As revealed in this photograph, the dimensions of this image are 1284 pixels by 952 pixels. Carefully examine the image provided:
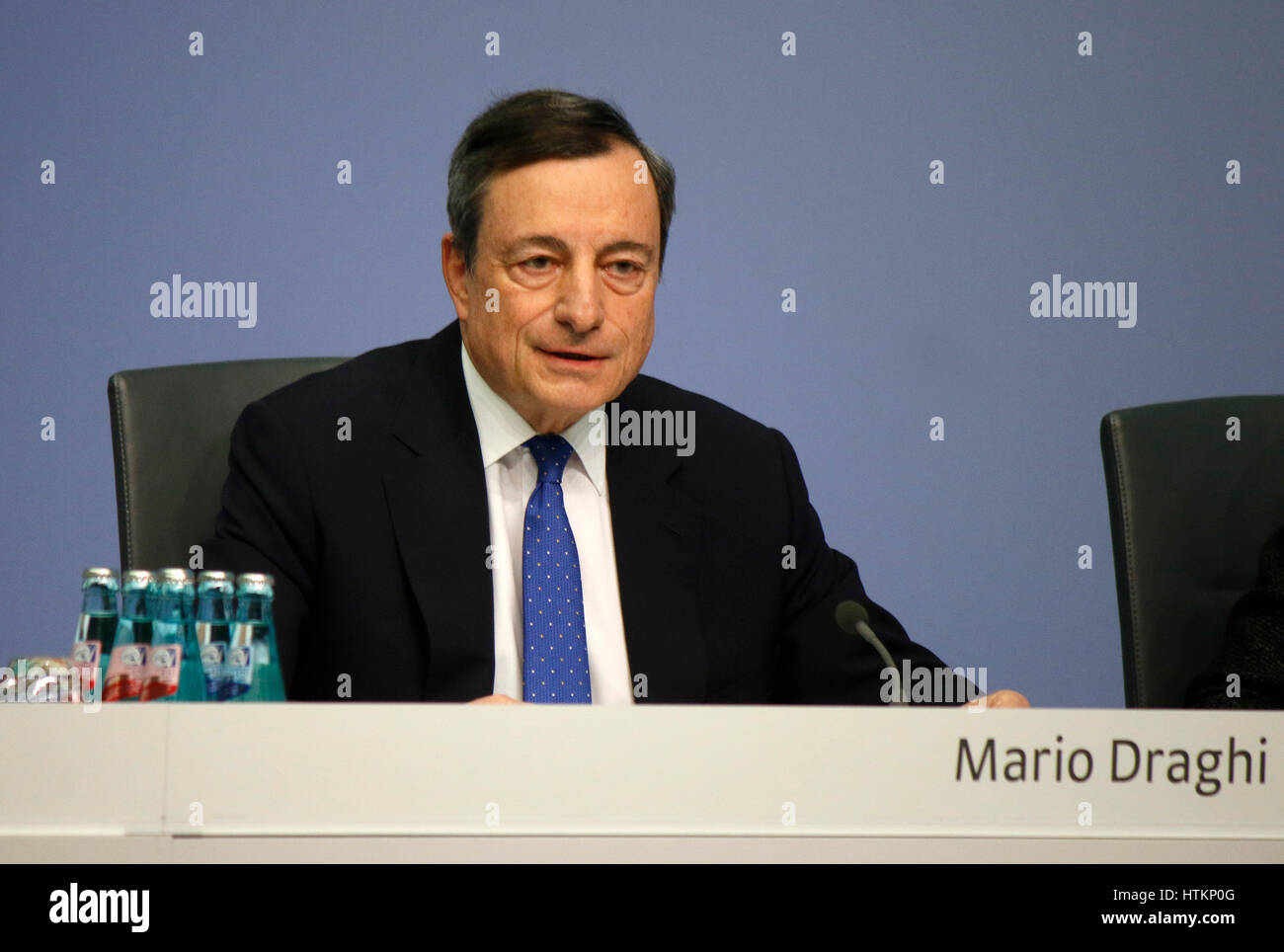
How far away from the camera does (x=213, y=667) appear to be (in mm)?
1198

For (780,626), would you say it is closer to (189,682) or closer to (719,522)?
(719,522)

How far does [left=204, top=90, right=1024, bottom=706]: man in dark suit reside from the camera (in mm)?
1704

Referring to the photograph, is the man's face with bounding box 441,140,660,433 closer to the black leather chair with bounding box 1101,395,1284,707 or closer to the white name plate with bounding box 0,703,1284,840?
the black leather chair with bounding box 1101,395,1284,707

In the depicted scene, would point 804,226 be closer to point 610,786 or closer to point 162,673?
point 162,673

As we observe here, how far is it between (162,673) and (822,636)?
93 cm

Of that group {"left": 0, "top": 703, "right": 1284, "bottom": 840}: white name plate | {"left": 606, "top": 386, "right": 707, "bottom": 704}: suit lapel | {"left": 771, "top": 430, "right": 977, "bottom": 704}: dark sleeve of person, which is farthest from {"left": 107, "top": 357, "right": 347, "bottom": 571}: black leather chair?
{"left": 0, "top": 703, "right": 1284, "bottom": 840}: white name plate

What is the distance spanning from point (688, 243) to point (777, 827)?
1874 mm

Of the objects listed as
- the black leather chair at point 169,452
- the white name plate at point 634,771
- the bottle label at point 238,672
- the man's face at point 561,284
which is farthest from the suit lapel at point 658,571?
the white name plate at point 634,771

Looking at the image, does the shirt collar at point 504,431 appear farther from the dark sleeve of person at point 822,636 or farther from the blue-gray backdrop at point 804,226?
the blue-gray backdrop at point 804,226

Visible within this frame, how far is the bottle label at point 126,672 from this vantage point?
1.17 metres

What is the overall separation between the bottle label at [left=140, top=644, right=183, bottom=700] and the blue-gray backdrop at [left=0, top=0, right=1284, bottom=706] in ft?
4.92

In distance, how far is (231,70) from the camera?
8.63 ft

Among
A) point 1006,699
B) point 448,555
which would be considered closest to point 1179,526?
point 1006,699
